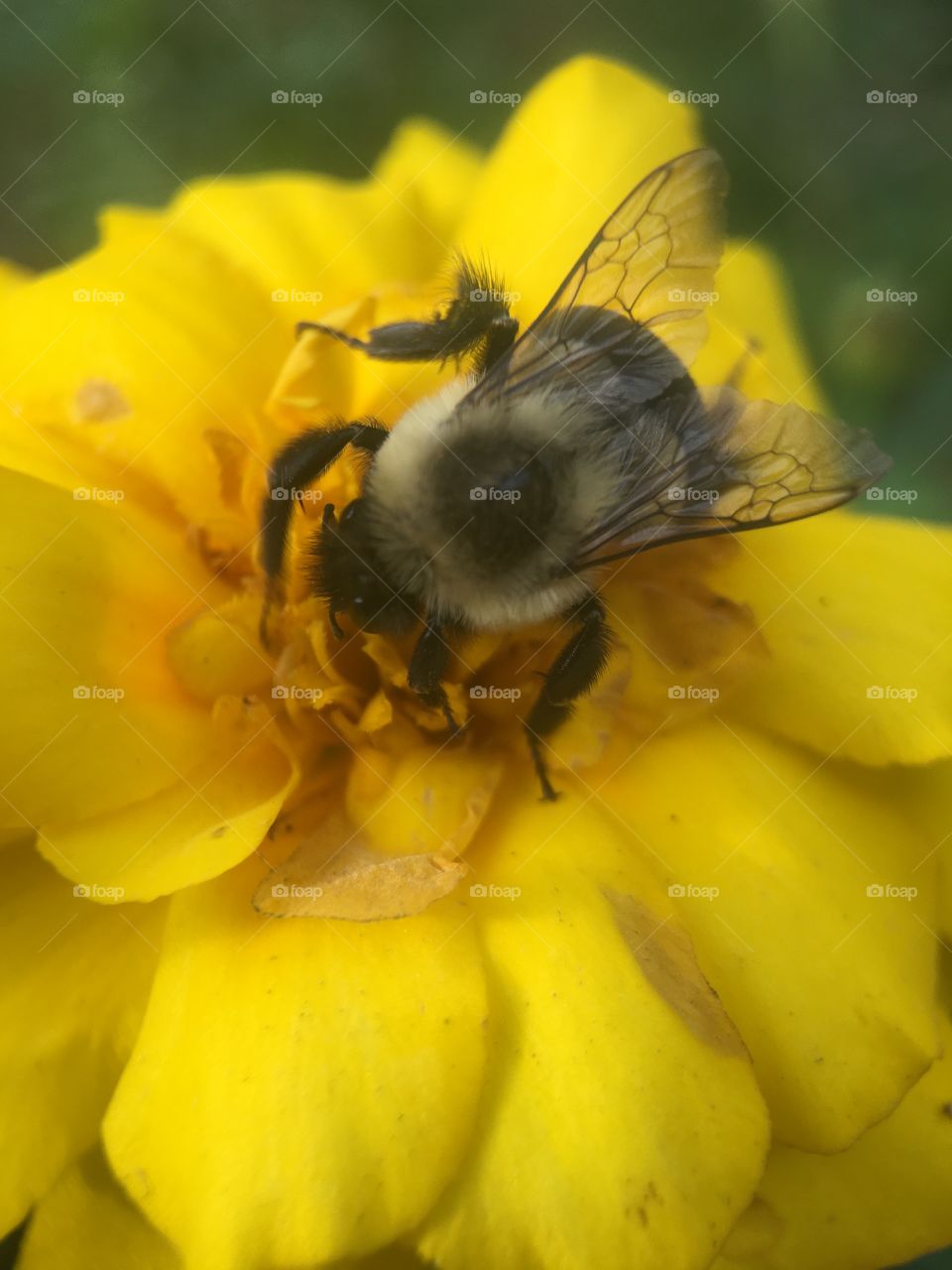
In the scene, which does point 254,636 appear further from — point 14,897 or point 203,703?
point 14,897

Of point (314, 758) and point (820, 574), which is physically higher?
point (314, 758)

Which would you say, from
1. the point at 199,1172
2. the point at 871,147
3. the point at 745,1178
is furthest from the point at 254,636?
the point at 871,147
